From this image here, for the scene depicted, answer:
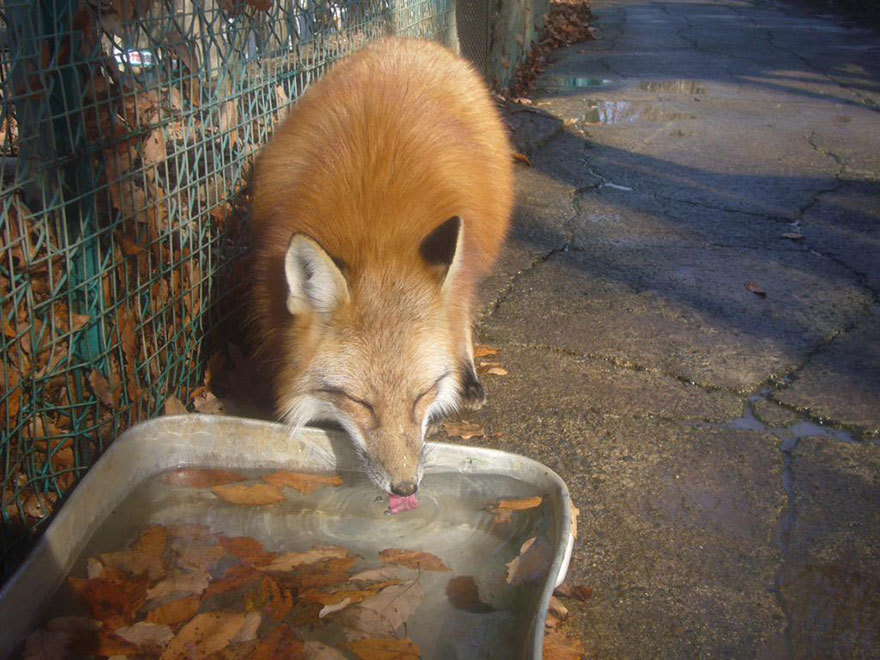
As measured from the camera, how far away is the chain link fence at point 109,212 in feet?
7.41

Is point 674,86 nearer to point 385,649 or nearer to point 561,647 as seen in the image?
point 561,647

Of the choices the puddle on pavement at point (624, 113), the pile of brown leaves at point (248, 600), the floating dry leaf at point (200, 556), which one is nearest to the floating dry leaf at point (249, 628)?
the pile of brown leaves at point (248, 600)

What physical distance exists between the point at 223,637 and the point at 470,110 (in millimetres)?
2850

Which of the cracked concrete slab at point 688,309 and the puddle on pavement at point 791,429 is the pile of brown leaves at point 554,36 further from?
the puddle on pavement at point 791,429

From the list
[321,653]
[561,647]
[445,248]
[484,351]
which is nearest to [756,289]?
[484,351]

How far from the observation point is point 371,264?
8.77 ft

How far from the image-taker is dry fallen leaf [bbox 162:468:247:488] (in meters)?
2.71

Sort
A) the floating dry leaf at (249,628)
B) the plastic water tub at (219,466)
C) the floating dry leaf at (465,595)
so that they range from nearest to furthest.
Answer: the plastic water tub at (219,466) → the floating dry leaf at (249,628) → the floating dry leaf at (465,595)

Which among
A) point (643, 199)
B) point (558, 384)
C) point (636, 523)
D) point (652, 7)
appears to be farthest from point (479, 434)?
point (652, 7)

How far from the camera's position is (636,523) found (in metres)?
2.77

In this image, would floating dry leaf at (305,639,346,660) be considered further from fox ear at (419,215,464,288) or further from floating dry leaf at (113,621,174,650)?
fox ear at (419,215,464,288)

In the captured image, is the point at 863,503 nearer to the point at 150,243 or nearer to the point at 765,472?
the point at 765,472

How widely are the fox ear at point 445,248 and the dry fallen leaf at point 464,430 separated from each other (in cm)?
83

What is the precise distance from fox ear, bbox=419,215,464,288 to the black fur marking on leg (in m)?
0.73
